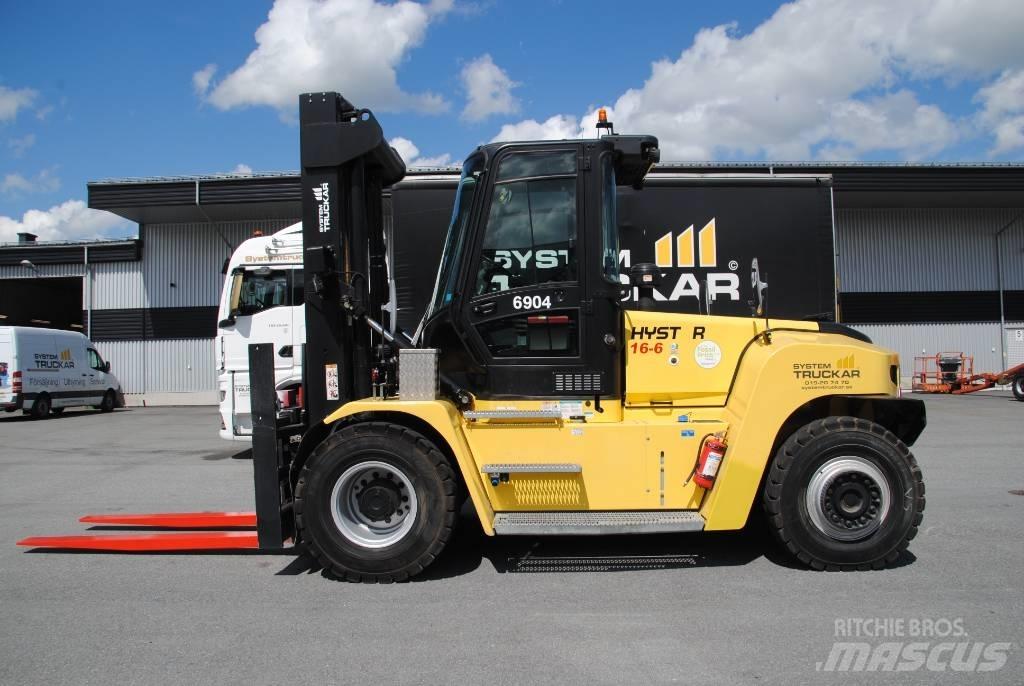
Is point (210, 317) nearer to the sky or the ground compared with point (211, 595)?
nearer to the sky

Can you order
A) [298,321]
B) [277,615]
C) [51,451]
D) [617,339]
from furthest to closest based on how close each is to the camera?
1. [51,451]
2. [298,321]
3. [617,339]
4. [277,615]

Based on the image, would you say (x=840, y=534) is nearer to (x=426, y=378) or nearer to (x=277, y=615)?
(x=426, y=378)

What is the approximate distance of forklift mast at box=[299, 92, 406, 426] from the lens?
17.5 feet

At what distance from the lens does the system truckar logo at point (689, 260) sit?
9.86 metres

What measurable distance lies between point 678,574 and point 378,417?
2.51m

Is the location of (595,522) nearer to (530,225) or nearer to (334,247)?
(530,225)

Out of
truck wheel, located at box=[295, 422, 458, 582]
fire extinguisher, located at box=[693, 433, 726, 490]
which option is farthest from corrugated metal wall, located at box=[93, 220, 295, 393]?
fire extinguisher, located at box=[693, 433, 726, 490]

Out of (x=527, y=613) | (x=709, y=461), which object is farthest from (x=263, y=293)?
(x=709, y=461)

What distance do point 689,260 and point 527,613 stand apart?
6.70m

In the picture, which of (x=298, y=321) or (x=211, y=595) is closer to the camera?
(x=211, y=595)

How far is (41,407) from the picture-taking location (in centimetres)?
2059

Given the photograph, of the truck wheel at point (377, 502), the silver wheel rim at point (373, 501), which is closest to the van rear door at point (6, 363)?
the truck wheel at point (377, 502)

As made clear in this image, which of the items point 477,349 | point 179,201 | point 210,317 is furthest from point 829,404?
point 210,317

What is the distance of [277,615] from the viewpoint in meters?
4.39
